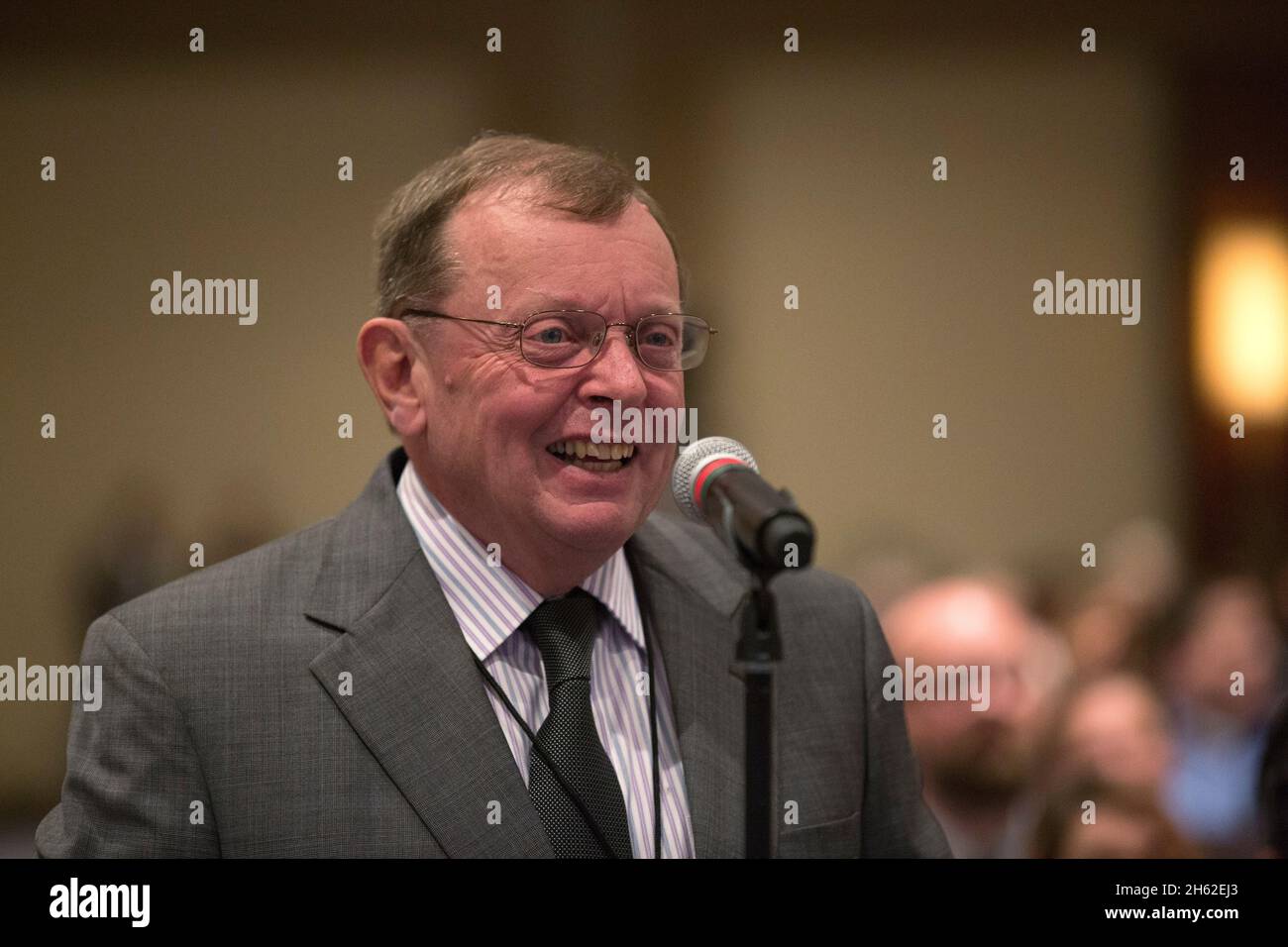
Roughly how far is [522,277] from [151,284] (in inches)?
35.4

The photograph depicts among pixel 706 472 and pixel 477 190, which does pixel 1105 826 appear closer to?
pixel 706 472

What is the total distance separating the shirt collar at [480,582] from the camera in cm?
198

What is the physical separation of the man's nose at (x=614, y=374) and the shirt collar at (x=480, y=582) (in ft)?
0.97

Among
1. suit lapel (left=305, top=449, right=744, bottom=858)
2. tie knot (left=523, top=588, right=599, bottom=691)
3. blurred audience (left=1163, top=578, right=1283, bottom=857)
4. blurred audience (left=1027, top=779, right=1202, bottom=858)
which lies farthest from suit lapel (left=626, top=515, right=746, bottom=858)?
blurred audience (left=1163, top=578, right=1283, bottom=857)

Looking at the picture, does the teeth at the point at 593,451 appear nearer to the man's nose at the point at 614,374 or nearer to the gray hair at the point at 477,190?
the man's nose at the point at 614,374

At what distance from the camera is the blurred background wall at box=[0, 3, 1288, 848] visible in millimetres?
2373

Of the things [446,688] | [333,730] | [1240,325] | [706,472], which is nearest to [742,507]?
[706,472]

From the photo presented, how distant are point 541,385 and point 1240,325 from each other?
180 centimetres

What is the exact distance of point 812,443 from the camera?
2.61m

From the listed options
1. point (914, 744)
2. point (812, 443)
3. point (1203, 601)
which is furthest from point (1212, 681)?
point (812, 443)

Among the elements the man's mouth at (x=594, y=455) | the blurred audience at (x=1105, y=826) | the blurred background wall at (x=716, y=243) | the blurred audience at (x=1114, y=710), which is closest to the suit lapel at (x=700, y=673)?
the man's mouth at (x=594, y=455)

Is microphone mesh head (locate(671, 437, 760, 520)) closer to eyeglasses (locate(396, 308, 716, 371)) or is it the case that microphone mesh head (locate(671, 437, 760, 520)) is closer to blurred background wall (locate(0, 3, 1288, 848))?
eyeglasses (locate(396, 308, 716, 371))

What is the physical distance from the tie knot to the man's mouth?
234 mm

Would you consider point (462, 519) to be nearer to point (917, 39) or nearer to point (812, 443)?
point (812, 443)
